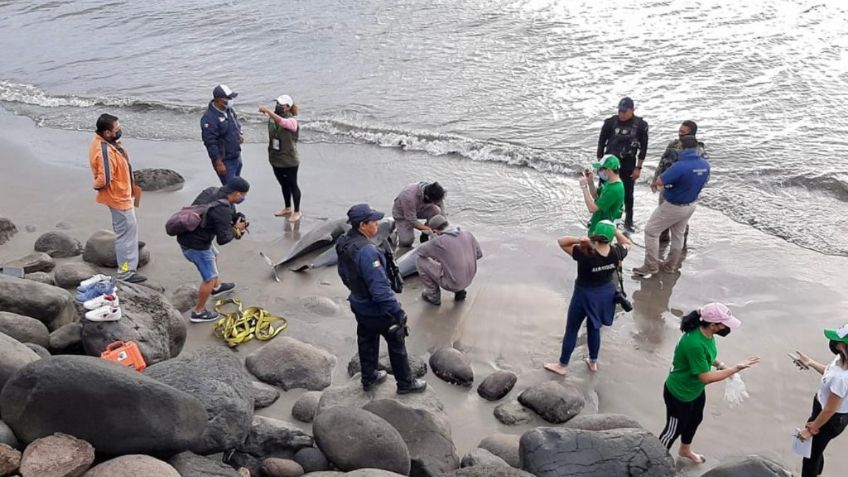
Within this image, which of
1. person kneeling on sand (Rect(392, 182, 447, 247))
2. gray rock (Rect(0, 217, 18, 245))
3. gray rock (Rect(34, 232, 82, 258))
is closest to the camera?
person kneeling on sand (Rect(392, 182, 447, 247))

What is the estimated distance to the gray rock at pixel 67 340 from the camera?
6.29 metres

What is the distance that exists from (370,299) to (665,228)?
15.7 feet

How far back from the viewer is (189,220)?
24.5 feet

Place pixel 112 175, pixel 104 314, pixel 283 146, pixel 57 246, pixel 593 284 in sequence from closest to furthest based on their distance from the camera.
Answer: pixel 104 314
pixel 593 284
pixel 112 175
pixel 57 246
pixel 283 146

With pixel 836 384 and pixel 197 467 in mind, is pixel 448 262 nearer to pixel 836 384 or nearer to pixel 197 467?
pixel 197 467

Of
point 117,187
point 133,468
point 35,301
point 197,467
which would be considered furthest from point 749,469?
point 117,187

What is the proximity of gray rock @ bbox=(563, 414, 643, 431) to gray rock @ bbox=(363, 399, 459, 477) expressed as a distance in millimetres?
1129

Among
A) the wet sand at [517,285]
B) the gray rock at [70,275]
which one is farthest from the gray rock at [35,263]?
the wet sand at [517,285]

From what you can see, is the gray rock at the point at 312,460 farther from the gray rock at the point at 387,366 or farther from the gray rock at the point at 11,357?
the gray rock at the point at 11,357

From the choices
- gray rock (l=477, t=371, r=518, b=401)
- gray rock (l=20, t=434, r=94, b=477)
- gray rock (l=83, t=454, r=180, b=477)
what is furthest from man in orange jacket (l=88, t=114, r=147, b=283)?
gray rock (l=477, t=371, r=518, b=401)

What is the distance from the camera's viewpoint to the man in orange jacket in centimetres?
786

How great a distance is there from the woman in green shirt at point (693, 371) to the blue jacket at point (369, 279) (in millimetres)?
2441

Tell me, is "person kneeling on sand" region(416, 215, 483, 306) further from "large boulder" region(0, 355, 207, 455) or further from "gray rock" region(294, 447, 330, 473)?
"large boulder" region(0, 355, 207, 455)

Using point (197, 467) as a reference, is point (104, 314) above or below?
→ above
